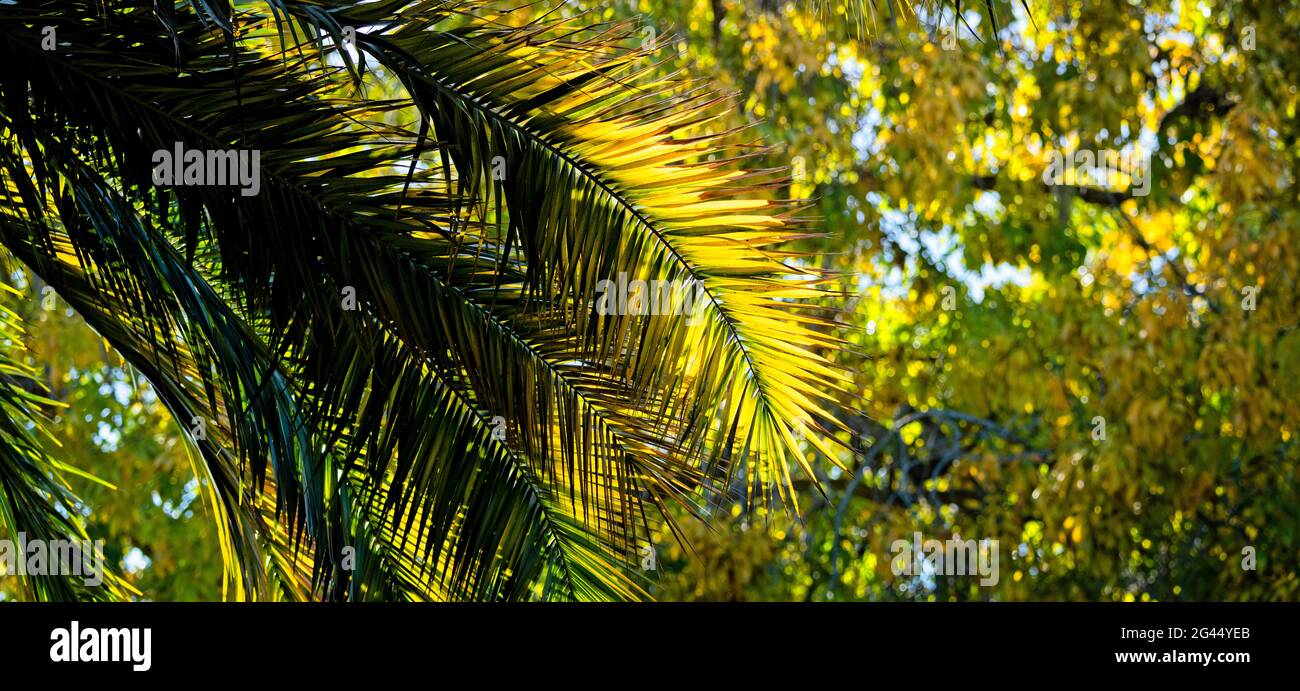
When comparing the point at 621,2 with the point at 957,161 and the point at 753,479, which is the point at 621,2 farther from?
the point at 753,479

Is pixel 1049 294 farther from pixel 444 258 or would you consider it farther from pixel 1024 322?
pixel 444 258

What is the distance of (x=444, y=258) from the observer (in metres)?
3.36

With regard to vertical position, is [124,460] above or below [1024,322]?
below

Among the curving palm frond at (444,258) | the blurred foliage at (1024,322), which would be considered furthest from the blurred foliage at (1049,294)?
the curving palm frond at (444,258)

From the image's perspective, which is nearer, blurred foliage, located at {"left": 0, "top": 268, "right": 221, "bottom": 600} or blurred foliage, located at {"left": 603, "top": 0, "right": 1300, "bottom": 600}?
blurred foliage, located at {"left": 603, "top": 0, "right": 1300, "bottom": 600}

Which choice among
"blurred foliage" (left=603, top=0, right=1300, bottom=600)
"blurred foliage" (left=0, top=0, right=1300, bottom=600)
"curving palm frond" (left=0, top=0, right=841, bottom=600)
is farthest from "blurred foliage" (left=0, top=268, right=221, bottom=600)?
"curving palm frond" (left=0, top=0, right=841, bottom=600)

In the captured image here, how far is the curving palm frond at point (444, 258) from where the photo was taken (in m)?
3.08

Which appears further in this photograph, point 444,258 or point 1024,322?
point 1024,322

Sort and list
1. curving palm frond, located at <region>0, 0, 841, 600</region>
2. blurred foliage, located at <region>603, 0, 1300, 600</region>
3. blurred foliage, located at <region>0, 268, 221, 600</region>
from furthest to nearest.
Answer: blurred foliage, located at <region>0, 268, 221, 600</region>, blurred foliage, located at <region>603, 0, 1300, 600</region>, curving palm frond, located at <region>0, 0, 841, 600</region>

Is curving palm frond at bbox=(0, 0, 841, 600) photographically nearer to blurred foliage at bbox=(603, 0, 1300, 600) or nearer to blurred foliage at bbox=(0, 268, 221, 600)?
blurred foliage at bbox=(603, 0, 1300, 600)

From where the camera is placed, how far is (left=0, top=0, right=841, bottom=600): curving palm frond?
308cm

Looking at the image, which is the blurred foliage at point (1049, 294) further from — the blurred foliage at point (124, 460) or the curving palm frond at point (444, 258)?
the curving palm frond at point (444, 258)

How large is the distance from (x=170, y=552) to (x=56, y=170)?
670cm

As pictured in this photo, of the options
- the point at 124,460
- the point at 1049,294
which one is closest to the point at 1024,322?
the point at 1049,294
